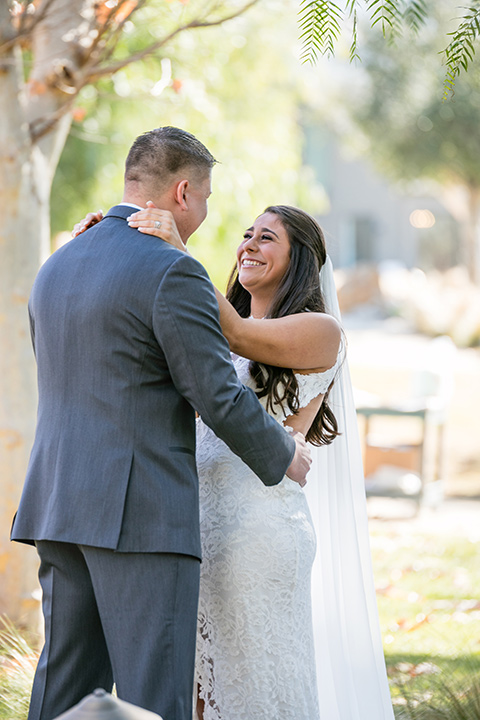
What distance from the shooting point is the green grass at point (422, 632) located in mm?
3604

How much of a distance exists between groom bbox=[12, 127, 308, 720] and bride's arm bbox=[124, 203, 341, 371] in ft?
1.06

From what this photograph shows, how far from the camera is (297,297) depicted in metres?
3.07

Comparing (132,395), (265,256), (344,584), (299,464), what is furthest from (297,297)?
(344,584)

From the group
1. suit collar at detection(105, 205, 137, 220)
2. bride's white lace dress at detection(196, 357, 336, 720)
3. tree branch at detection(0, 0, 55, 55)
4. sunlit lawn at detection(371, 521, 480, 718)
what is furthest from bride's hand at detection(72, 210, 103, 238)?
sunlit lawn at detection(371, 521, 480, 718)

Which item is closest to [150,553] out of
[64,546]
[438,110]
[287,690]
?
[64,546]

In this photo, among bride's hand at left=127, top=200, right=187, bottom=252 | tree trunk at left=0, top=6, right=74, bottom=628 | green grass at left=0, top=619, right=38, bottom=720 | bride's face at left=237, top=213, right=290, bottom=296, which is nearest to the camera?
bride's hand at left=127, top=200, right=187, bottom=252

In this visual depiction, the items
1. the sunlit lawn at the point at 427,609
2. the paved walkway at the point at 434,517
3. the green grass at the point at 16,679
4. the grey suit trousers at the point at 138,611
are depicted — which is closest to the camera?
the grey suit trousers at the point at 138,611

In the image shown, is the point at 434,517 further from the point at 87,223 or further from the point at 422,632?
the point at 87,223

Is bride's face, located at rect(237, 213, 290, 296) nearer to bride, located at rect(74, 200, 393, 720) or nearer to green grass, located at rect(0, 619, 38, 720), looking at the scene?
bride, located at rect(74, 200, 393, 720)

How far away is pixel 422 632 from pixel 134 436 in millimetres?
3601

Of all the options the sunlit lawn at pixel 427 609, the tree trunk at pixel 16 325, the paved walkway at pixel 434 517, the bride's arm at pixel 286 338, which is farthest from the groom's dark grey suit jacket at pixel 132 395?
the paved walkway at pixel 434 517

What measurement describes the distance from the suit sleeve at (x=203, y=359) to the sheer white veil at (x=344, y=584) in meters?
1.02

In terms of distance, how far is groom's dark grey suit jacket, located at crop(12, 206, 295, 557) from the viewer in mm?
2312

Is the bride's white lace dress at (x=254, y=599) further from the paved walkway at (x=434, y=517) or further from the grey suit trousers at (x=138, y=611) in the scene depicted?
the paved walkway at (x=434, y=517)
